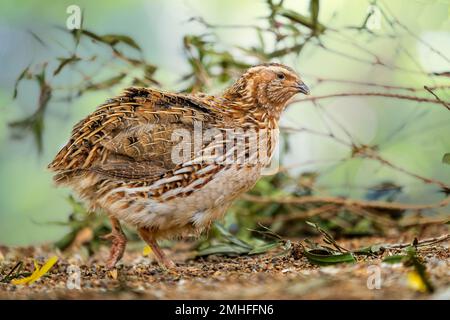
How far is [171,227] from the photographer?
398cm

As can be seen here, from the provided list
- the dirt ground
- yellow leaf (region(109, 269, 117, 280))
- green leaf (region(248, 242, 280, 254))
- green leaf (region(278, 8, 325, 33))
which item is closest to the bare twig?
the dirt ground

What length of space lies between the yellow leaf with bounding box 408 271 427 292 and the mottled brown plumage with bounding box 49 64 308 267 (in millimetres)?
1119

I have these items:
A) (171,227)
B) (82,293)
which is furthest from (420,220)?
(82,293)

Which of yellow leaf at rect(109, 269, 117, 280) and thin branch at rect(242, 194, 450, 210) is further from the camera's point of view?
thin branch at rect(242, 194, 450, 210)

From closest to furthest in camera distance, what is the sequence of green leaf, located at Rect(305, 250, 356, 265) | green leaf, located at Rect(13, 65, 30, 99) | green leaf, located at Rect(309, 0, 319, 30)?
green leaf, located at Rect(305, 250, 356, 265) < green leaf, located at Rect(13, 65, 30, 99) < green leaf, located at Rect(309, 0, 319, 30)

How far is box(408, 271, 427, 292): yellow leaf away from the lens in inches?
118

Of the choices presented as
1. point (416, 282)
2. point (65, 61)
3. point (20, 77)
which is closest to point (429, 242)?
point (416, 282)

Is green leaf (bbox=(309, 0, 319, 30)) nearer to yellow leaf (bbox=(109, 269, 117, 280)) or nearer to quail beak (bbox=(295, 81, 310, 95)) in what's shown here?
quail beak (bbox=(295, 81, 310, 95))

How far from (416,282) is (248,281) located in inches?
29.8

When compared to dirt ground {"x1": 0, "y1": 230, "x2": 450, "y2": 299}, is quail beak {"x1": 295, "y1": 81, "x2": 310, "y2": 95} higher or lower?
higher

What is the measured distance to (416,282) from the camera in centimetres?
304
